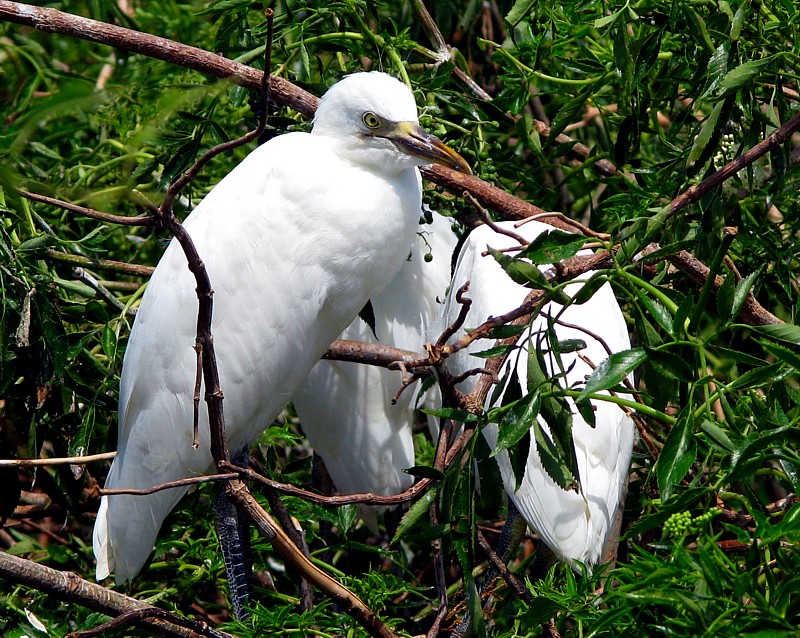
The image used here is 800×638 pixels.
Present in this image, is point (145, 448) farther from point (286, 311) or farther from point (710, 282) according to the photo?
point (710, 282)

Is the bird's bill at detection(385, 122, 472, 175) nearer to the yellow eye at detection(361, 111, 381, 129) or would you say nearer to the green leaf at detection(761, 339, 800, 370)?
the yellow eye at detection(361, 111, 381, 129)

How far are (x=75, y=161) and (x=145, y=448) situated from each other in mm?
933

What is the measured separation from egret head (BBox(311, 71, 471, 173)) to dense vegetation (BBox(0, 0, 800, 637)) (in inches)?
5.4

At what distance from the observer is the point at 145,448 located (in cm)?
216

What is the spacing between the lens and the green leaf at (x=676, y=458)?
1.04 meters

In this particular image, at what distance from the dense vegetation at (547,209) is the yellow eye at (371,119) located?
7.6 inches

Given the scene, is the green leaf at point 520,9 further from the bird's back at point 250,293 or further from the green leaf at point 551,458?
the green leaf at point 551,458

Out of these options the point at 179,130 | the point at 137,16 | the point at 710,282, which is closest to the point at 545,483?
the point at 710,282

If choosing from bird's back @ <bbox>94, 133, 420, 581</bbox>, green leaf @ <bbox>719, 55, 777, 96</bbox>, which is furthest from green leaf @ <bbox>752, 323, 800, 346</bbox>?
bird's back @ <bbox>94, 133, 420, 581</bbox>

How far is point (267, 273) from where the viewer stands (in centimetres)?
212

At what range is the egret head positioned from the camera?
199cm

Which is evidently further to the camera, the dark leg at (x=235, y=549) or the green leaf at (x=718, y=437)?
the dark leg at (x=235, y=549)

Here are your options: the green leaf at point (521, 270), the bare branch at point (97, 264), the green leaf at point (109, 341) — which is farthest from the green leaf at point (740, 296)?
the bare branch at point (97, 264)

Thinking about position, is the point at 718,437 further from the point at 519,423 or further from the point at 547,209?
the point at 547,209
